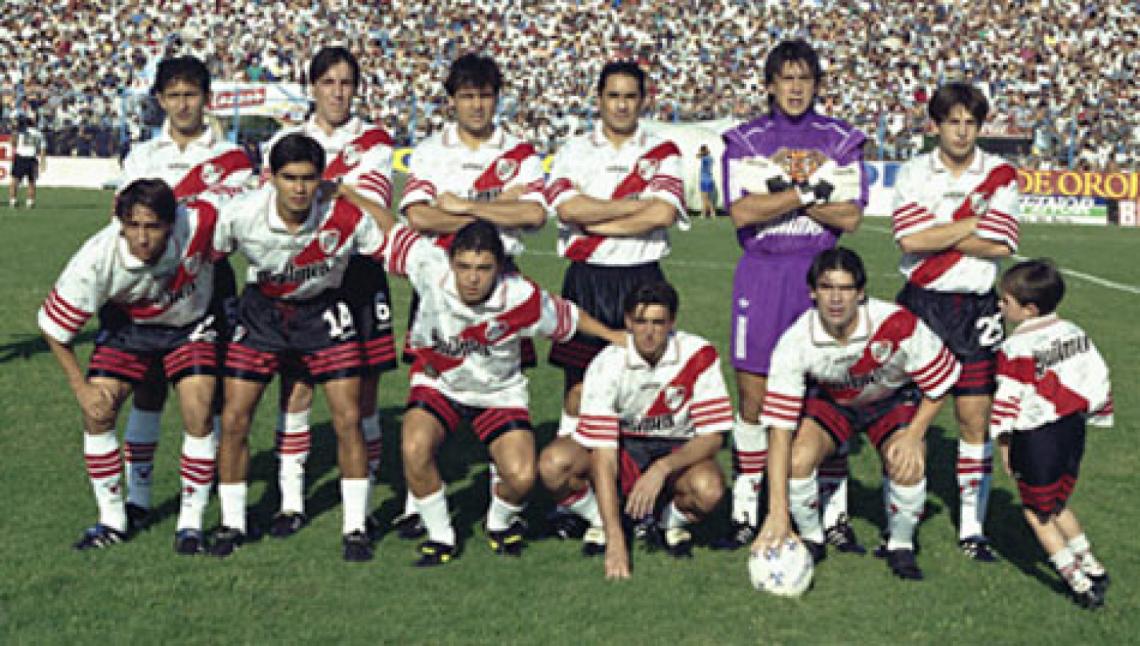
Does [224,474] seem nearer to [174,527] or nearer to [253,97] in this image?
[174,527]

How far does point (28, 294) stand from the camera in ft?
43.8

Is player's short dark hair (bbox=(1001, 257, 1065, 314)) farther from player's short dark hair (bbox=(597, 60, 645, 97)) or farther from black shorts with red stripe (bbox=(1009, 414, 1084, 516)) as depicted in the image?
player's short dark hair (bbox=(597, 60, 645, 97))

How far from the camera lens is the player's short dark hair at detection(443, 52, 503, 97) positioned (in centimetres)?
572

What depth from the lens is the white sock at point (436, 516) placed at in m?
5.50

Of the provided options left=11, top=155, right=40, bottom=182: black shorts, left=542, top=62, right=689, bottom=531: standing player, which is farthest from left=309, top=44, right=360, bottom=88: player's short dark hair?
left=11, top=155, right=40, bottom=182: black shorts

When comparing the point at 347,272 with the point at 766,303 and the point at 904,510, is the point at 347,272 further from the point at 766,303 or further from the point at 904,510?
the point at 904,510

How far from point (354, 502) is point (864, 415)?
7.80 feet

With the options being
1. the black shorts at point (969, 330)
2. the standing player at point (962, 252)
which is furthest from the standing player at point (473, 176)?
the black shorts at point (969, 330)

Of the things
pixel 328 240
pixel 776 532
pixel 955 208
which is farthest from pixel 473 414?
pixel 955 208

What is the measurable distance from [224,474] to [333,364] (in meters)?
0.72

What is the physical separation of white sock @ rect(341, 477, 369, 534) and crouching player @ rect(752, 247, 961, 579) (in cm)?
180

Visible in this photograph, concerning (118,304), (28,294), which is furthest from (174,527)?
(28,294)

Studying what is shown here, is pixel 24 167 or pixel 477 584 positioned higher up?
pixel 24 167

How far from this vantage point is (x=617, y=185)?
19.4 feet
